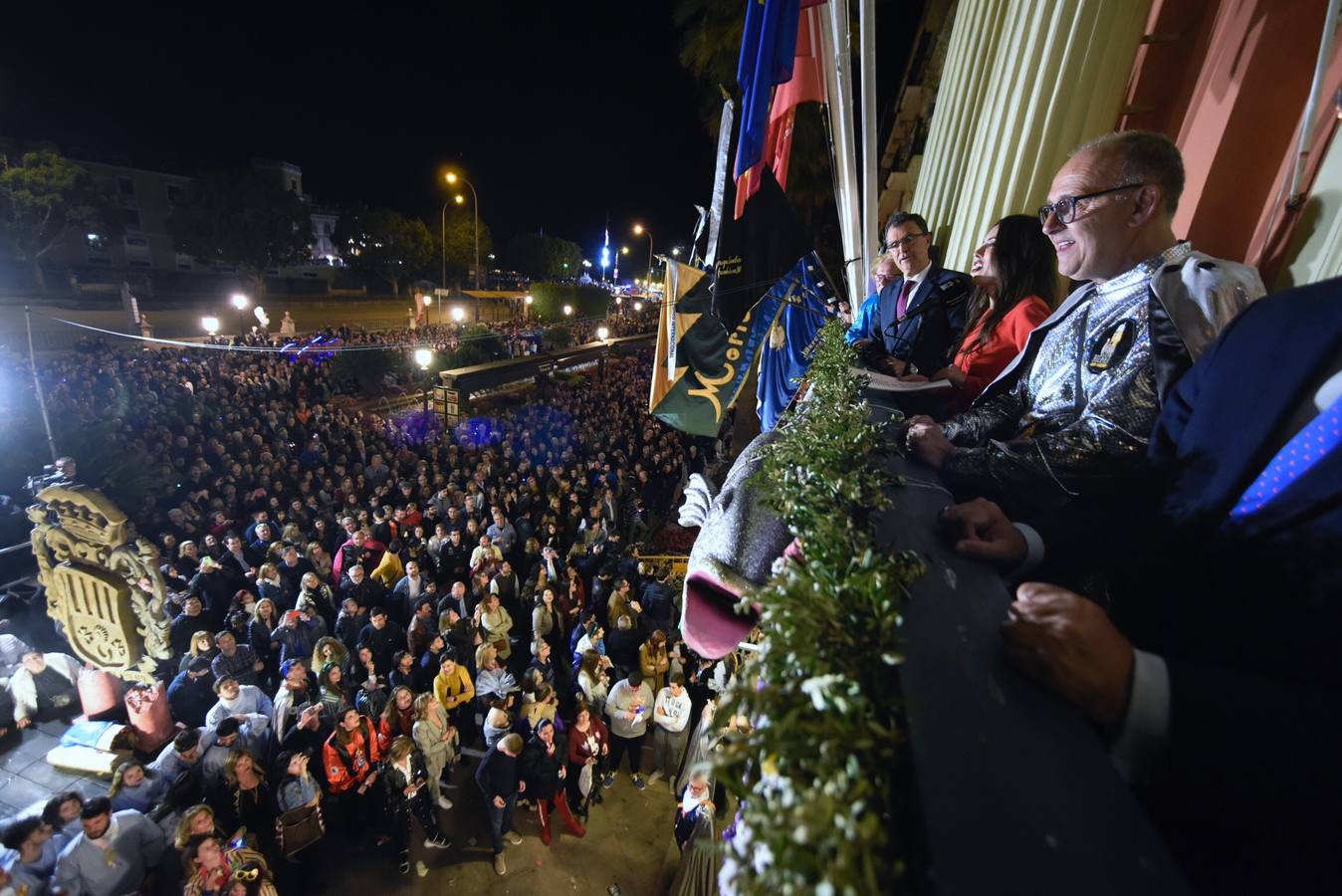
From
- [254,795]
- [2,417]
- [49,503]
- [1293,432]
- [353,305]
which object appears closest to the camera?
[1293,432]

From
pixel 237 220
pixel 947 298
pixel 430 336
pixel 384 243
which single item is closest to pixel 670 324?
pixel 947 298

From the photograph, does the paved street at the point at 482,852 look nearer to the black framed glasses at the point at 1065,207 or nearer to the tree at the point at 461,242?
the black framed glasses at the point at 1065,207

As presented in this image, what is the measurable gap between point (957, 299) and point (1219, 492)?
2.78 m

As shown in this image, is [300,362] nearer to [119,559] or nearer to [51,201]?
[119,559]

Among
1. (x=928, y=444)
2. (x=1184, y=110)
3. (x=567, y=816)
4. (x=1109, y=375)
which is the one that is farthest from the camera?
(x=567, y=816)

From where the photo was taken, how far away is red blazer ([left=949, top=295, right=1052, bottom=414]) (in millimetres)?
3355

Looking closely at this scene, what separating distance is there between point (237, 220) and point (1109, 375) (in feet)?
156

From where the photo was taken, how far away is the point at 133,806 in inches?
193

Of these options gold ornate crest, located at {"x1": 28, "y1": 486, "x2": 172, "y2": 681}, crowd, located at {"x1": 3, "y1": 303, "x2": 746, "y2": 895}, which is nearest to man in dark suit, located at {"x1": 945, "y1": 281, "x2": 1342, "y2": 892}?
crowd, located at {"x1": 3, "y1": 303, "x2": 746, "y2": 895}

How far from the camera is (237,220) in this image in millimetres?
35875

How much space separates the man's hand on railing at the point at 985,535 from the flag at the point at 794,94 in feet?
16.7

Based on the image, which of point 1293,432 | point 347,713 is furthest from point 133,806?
point 1293,432

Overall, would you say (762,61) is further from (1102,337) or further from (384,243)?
(384,243)

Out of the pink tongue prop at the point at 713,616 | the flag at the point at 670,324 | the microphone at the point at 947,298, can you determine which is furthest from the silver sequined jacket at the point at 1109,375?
the flag at the point at 670,324
